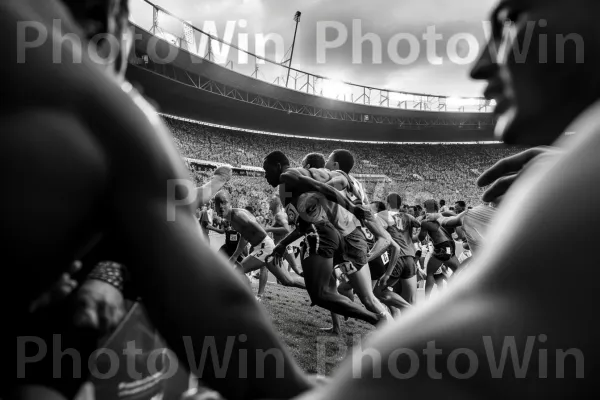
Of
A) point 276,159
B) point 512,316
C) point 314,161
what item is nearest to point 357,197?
point 314,161

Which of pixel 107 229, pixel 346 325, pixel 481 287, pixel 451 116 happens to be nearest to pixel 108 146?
pixel 107 229

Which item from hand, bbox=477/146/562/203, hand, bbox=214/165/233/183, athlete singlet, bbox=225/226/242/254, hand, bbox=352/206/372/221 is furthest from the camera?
athlete singlet, bbox=225/226/242/254

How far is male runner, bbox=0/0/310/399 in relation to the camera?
66 centimetres

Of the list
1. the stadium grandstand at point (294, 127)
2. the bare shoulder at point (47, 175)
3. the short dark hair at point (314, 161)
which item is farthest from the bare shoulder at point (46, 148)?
the stadium grandstand at point (294, 127)

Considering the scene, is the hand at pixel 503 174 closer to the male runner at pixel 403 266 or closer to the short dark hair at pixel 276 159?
the short dark hair at pixel 276 159

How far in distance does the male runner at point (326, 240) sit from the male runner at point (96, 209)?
393 centimetres

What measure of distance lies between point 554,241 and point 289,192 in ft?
16.4

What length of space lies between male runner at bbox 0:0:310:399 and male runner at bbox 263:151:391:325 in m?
3.93

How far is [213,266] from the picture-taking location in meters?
0.86

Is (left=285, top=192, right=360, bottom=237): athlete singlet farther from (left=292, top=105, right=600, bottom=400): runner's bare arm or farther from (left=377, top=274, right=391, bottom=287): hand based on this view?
(left=292, top=105, right=600, bottom=400): runner's bare arm

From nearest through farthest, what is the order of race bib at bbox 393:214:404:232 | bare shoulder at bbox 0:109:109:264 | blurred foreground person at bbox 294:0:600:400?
blurred foreground person at bbox 294:0:600:400
bare shoulder at bbox 0:109:109:264
race bib at bbox 393:214:404:232

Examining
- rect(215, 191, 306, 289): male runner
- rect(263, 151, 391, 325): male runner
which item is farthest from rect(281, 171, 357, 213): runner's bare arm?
rect(215, 191, 306, 289): male runner

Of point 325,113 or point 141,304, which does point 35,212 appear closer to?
point 141,304

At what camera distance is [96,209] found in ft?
2.40
